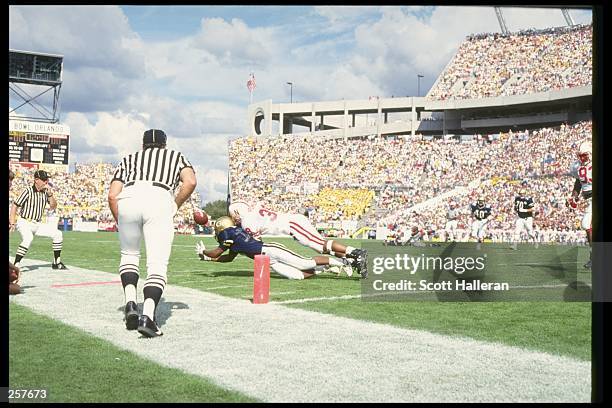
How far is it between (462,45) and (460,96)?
13.1 ft

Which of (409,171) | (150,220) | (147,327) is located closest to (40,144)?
(409,171)

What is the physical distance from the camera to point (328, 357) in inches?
151

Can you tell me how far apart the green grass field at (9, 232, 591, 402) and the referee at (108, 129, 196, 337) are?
22.7 inches

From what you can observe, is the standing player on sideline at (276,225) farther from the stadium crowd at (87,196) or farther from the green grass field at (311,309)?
the stadium crowd at (87,196)

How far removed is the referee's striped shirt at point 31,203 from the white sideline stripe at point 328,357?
3.74 metres

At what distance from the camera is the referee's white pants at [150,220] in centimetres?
459

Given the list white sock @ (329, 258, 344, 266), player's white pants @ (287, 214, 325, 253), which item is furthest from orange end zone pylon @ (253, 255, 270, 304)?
white sock @ (329, 258, 344, 266)

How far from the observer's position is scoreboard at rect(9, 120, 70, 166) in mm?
31766

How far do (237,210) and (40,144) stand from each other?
2776 centimetres

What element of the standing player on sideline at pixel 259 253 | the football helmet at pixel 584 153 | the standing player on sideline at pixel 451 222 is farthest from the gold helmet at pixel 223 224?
the standing player on sideline at pixel 451 222

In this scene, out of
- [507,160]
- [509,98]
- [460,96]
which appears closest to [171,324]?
[507,160]

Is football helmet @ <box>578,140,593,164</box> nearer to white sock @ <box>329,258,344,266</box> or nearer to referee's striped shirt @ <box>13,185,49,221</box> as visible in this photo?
white sock @ <box>329,258,344,266</box>
